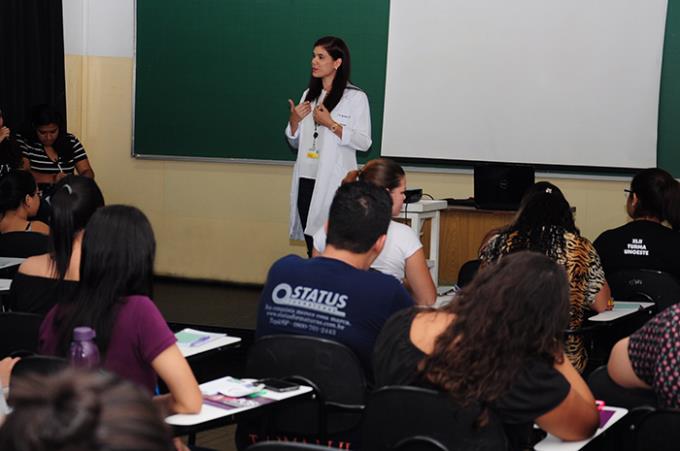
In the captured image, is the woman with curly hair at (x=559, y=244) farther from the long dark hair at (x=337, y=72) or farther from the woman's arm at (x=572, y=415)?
the long dark hair at (x=337, y=72)

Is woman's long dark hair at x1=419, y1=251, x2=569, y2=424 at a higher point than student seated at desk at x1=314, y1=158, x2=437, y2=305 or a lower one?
higher

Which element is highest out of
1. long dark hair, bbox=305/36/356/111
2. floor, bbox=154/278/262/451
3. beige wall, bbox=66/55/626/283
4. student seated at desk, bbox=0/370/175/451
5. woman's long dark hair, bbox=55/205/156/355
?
long dark hair, bbox=305/36/356/111

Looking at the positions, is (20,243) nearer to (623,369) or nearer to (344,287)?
(344,287)

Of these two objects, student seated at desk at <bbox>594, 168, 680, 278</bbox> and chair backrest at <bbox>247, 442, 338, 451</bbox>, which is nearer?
chair backrest at <bbox>247, 442, 338, 451</bbox>

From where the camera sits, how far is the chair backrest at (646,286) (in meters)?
4.43

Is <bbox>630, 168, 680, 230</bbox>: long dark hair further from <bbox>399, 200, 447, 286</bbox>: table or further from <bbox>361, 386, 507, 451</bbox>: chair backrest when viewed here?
<bbox>361, 386, 507, 451</bbox>: chair backrest

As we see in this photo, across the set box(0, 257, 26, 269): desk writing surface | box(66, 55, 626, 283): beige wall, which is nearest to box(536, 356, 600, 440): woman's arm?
box(0, 257, 26, 269): desk writing surface

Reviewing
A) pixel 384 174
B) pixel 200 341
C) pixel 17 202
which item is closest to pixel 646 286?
pixel 384 174

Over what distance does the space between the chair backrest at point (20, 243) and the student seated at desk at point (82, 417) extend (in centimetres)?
407

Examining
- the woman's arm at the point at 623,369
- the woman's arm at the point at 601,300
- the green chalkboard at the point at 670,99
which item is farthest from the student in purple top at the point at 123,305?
the green chalkboard at the point at 670,99

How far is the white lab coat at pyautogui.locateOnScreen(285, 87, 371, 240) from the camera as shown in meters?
5.66

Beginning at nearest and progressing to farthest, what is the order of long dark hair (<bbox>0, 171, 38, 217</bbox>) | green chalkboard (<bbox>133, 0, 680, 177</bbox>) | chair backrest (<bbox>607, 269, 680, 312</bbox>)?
chair backrest (<bbox>607, 269, 680, 312</bbox>) → long dark hair (<bbox>0, 171, 38, 217</bbox>) → green chalkboard (<bbox>133, 0, 680, 177</bbox>)

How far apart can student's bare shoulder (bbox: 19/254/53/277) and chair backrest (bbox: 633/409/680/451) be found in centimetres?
193

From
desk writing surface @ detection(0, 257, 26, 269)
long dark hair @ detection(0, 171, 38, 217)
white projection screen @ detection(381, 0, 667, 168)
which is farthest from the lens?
white projection screen @ detection(381, 0, 667, 168)
